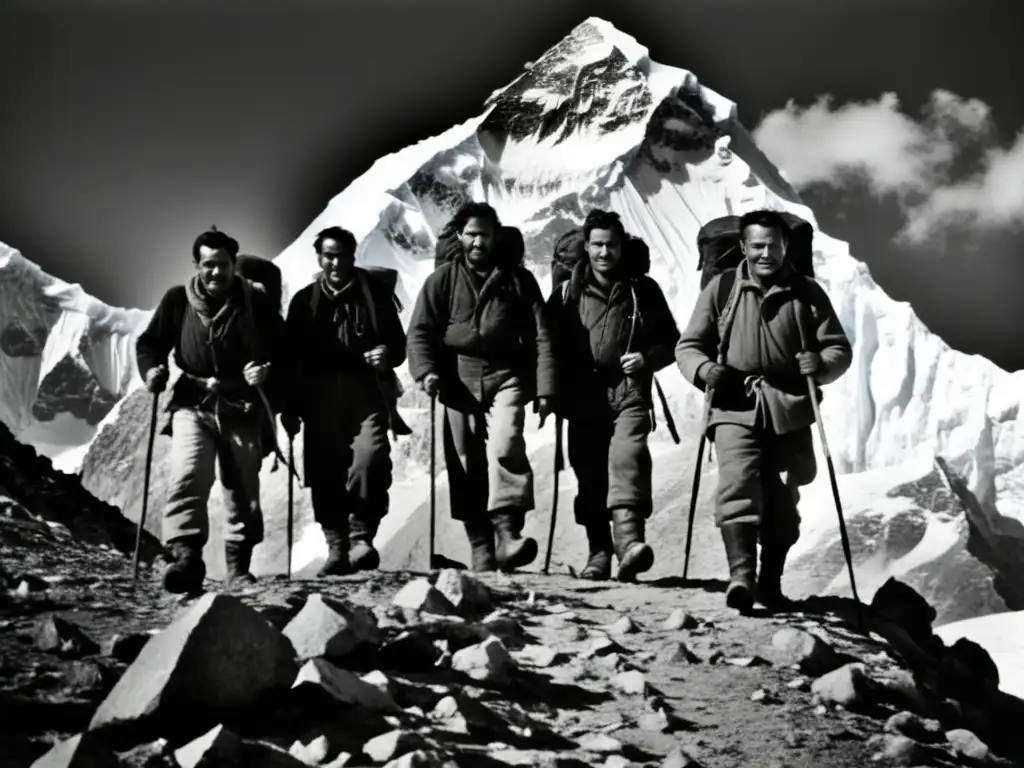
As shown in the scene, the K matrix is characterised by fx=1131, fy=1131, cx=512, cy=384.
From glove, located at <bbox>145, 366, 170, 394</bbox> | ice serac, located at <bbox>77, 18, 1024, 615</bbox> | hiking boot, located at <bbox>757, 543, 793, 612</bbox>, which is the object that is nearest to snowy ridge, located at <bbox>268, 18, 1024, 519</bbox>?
ice serac, located at <bbox>77, 18, 1024, 615</bbox>

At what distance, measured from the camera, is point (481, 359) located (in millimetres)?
6711

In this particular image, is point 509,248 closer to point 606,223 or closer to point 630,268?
point 606,223

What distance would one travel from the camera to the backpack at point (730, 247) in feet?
20.1

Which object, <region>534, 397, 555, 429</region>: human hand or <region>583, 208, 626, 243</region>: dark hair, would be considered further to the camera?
<region>583, 208, 626, 243</region>: dark hair

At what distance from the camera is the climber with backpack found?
5.48 meters

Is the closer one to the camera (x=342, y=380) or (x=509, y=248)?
(x=342, y=380)

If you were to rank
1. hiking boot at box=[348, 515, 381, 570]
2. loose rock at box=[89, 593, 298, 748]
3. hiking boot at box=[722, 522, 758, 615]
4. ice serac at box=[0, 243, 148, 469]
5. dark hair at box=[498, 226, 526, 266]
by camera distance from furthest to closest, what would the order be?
1. ice serac at box=[0, 243, 148, 469]
2. dark hair at box=[498, 226, 526, 266]
3. hiking boot at box=[348, 515, 381, 570]
4. hiking boot at box=[722, 522, 758, 615]
5. loose rock at box=[89, 593, 298, 748]

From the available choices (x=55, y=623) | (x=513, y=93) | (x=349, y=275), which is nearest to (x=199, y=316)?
A: (x=349, y=275)

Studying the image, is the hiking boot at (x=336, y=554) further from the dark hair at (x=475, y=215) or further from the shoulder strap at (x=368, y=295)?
the dark hair at (x=475, y=215)

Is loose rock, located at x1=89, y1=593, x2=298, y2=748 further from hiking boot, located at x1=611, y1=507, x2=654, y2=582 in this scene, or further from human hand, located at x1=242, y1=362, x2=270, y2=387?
hiking boot, located at x1=611, y1=507, x2=654, y2=582

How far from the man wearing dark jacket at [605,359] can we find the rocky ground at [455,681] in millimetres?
814

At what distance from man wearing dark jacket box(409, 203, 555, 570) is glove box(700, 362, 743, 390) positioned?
120 centimetres

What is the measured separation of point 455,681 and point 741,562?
1824 millimetres

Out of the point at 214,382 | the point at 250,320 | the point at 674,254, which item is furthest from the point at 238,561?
the point at 674,254
